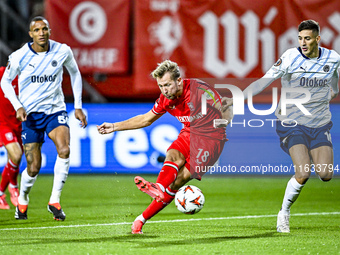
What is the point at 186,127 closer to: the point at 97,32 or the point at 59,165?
the point at 59,165

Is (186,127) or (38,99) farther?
(38,99)

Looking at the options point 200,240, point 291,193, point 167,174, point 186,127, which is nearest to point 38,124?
point 186,127

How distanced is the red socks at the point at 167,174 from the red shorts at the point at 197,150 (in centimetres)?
23

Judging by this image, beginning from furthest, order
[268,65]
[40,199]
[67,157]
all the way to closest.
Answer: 1. [268,65]
2. [40,199]
3. [67,157]

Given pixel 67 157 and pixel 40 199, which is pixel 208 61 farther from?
pixel 67 157

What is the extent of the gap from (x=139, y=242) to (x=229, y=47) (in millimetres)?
8138

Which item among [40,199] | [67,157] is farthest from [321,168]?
[40,199]

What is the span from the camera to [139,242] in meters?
6.12

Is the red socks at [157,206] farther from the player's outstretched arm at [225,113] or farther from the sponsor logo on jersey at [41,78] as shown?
the sponsor logo on jersey at [41,78]

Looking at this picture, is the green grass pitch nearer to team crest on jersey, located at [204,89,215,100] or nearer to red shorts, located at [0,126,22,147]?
red shorts, located at [0,126,22,147]

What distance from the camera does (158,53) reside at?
13.9m

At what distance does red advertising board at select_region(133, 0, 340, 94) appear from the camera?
1369 cm

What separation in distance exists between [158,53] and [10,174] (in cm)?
521

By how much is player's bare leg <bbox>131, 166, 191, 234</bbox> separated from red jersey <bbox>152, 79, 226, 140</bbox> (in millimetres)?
458
